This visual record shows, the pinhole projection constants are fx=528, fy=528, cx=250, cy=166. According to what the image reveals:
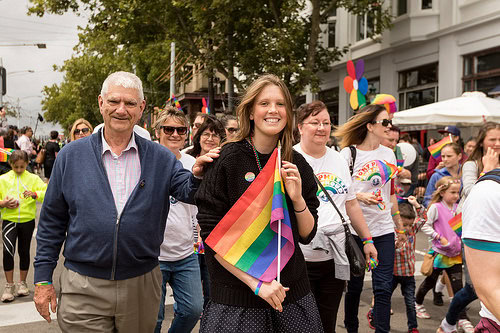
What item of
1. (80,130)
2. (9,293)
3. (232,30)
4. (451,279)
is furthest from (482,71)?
(9,293)

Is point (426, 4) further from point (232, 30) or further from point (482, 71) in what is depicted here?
point (232, 30)

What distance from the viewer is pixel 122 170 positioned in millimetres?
3012

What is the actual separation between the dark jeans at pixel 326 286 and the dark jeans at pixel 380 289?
23.5 inches

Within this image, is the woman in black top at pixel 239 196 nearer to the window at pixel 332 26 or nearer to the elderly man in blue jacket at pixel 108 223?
the elderly man in blue jacket at pixel 108 223

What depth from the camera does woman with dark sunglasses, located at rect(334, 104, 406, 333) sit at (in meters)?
4.53

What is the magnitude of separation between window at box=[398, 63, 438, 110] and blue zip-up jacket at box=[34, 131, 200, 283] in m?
15.8

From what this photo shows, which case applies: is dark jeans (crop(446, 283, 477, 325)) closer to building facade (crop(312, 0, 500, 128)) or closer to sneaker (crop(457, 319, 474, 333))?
sneaker (crop(457, 319, 474, 333))

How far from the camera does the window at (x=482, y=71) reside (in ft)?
48.2

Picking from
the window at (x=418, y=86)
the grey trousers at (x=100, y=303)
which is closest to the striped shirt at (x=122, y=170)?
the grey trousers at (x=100, y=303)

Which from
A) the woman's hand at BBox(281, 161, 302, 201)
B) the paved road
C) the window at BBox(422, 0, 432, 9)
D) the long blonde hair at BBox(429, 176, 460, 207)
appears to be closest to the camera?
the woman's hand at BBox(281, 161, 302, 201)

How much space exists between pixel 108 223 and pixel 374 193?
260 centimetres

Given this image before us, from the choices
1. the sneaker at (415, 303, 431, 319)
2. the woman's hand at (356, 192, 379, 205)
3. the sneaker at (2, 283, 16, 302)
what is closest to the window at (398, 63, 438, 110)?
the sneaker at (415, 303, 431, 319)

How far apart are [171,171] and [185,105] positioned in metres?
42.4

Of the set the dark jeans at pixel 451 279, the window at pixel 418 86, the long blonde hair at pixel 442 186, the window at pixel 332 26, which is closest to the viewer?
the dark jeans at pixel 451 279
